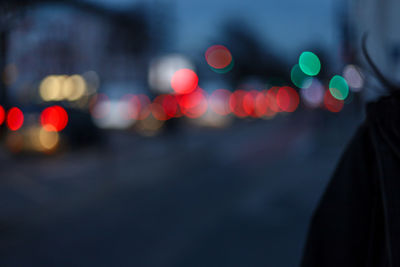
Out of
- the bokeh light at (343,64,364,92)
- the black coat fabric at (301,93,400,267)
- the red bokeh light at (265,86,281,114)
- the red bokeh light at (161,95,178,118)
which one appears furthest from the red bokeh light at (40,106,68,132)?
the red bokeh light at (265,86,281,114)

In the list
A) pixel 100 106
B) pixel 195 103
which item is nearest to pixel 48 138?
pixel 100 106

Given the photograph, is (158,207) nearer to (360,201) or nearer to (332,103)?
(360,201)

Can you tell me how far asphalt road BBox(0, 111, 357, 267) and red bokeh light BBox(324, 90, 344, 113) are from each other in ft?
6.97

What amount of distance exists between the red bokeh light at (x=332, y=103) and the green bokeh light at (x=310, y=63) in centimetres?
170

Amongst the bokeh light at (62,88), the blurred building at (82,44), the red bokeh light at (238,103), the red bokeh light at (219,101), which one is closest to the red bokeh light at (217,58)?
the red bokeh light at (238,103)

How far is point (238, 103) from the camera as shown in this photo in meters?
35.6

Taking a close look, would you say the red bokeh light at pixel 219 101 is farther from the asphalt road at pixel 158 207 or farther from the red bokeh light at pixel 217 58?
the red bokeh light at pixel 217 58

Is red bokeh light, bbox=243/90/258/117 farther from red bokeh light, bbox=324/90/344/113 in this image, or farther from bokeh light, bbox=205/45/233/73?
red bokeh light, bbox=324/90/344/113

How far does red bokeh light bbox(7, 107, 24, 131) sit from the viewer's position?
501 inches

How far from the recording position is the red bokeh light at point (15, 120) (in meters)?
12.7

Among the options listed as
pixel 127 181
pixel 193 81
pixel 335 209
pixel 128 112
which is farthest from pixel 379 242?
pixel 193 81

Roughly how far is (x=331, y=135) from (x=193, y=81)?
553 inches

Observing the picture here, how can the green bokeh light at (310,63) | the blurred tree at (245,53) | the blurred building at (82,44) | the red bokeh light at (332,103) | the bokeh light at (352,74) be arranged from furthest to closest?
the blurred tree at (245,53) < the red bokeh light at (332,103) < the green bokeh light at (310,63) < the blurred building at (82,44) < the bokeh light at (352,74)

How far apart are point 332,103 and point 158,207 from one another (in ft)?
36.2
